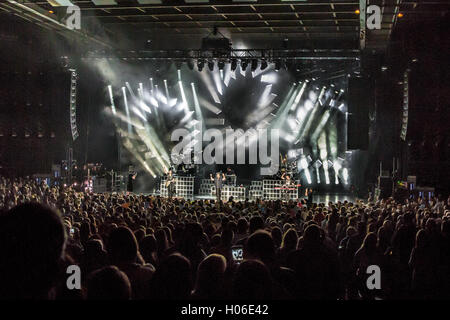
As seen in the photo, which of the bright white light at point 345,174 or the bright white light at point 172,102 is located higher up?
the bright white light at point 172,102

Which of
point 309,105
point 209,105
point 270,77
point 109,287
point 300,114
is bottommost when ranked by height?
point 109,287

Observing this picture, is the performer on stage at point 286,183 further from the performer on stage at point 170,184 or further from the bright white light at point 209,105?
the bright white light at point 209,105

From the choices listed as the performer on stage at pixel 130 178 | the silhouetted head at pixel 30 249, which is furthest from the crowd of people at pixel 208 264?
the performer on stage at pixel 130 178

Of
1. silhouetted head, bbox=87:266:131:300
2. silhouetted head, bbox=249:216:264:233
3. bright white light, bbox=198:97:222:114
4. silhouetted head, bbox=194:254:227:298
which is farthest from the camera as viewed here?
bright white light, bbox=198:97:222:114

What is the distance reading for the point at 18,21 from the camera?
21750 mm

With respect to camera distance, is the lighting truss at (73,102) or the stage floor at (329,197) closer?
the lighting truss at (73,102)

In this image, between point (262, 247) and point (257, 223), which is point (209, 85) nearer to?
point (257, 223)

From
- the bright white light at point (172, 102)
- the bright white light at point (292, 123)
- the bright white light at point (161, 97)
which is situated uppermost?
the bright white light at point (161, 97)

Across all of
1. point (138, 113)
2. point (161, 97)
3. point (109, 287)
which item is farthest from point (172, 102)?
point (109, 287)

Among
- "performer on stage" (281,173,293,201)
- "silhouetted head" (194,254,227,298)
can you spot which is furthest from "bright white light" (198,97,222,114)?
"silhouetted head" (194,254,227,298)

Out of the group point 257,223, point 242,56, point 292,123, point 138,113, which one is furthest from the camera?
point 138,113

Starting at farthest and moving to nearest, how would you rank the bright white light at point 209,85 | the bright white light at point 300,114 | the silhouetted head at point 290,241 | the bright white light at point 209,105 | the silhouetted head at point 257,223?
the bright white light at point 209,105 < the bright white light at point 209,85 < the bright white light at point 300,114 < the silhouetted head at point 257,223 < the silhouetted head at point 290,241

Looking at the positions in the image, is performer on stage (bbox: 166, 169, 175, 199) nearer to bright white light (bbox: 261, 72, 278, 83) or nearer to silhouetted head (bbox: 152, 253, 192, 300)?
bright white light (bbox: 261, 72, 278, 83)
